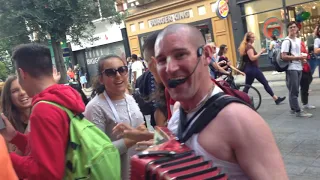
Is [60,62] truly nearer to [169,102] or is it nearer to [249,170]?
[169,102]

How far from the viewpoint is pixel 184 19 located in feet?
62.4

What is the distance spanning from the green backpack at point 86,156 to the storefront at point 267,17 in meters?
14.5

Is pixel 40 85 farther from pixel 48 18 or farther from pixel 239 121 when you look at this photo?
pixel 48 18

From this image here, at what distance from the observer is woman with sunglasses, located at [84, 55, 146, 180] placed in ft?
10.2

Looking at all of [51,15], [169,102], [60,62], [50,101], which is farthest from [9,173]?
[60,62]

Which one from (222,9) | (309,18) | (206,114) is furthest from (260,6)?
(206,114)

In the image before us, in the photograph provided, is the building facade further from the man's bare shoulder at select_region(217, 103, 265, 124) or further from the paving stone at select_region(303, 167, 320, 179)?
the man's bare shoulder at select_region(217, 103, 265, 124)

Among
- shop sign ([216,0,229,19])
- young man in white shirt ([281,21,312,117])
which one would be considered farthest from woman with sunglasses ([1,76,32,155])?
shop sign ([216,0,229,19])

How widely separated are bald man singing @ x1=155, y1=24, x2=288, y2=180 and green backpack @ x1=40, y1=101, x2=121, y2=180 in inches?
24.8

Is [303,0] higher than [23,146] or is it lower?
higher

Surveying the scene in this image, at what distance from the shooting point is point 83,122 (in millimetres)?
2227

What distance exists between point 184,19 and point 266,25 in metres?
4.51

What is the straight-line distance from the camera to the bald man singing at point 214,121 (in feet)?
4.65

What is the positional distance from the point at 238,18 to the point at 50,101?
609 inches
